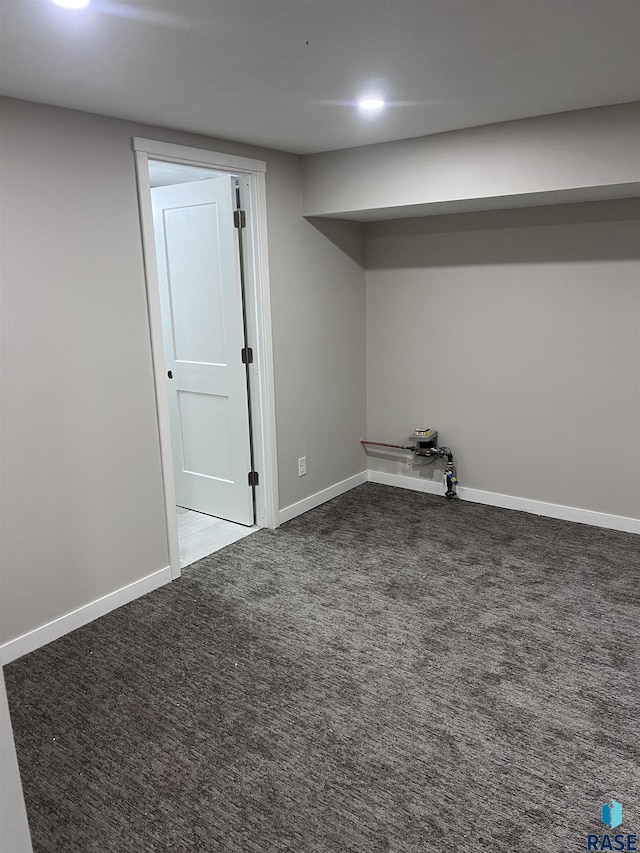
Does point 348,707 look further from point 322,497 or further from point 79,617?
point 322,497

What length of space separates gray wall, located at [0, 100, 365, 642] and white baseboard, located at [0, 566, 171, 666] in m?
0.03

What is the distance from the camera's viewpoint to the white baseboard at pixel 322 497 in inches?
162

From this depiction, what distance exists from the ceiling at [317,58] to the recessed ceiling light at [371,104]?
5 centimetres

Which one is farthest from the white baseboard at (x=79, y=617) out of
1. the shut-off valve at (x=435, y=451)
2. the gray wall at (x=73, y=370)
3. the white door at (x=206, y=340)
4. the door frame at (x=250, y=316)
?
the shut-off valve at (x=435, y=451)

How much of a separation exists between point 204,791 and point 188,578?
147cm

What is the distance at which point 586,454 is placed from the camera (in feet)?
12.6

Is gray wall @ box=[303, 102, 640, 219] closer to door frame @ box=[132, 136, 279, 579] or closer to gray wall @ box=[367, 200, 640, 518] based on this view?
gray wall @ box=[367, 200, 640, 518]

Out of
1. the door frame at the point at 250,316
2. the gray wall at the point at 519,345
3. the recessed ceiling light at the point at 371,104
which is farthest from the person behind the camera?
the gray wall at the point at 519,345

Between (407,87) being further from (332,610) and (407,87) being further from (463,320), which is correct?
(332,610)

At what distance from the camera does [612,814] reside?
1864 mm

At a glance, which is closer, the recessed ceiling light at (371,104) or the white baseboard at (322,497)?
the recessed ceiling light at (371,104)

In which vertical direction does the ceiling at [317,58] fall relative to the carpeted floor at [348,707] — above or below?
above

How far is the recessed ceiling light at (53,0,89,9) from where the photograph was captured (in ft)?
5.11

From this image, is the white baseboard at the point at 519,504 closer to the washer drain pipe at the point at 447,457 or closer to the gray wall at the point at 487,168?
the washer drain pipe at the point at 447,457
